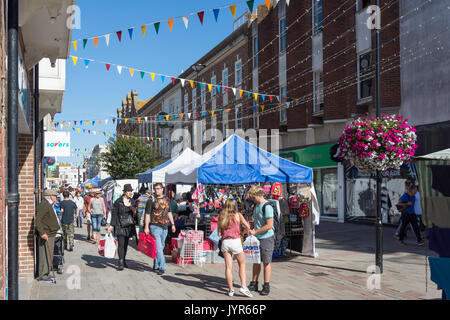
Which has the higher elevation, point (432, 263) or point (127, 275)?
point (432, 263)

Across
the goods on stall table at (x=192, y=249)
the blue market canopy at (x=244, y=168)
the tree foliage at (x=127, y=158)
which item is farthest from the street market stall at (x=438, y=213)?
the tree foliage at (x=127, y=158)

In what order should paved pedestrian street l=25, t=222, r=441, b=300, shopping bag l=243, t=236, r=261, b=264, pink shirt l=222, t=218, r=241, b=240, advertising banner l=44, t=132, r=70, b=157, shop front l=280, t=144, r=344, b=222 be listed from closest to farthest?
pink shirt l=222, t=218, r=241, b=240 < paved pedestrian street l=25, t=222, r=441, b=300 < shopping bag l=243, t=236, r=261, b=264 < advertising banner l=44, t=132, r=70, b=157 < shop front l=280, t=144, r=344, b=222

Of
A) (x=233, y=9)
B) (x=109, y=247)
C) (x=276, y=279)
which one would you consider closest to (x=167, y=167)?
(x=109, y=247)

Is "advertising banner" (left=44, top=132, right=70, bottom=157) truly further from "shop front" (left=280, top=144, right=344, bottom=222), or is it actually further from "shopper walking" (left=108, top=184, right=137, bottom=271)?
"shop front" (left=280, top=144, right=344, bottom=222)

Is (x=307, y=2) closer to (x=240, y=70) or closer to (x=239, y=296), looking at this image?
(x=240, y=70)

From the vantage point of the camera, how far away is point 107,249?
9.53 metres

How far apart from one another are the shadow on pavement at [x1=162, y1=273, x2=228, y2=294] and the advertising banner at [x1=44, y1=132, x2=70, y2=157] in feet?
26.9

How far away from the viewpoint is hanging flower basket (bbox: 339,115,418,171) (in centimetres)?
904

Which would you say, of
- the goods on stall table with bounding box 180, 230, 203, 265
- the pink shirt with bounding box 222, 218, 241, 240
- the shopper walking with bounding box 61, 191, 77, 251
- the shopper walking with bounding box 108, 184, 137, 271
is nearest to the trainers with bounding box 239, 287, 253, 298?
the pink shirt with bounding box 222, 218, 241, 240

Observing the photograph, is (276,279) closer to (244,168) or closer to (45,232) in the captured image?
(244,168)

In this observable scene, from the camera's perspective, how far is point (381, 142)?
357 inches

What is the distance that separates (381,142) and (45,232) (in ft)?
22.1
